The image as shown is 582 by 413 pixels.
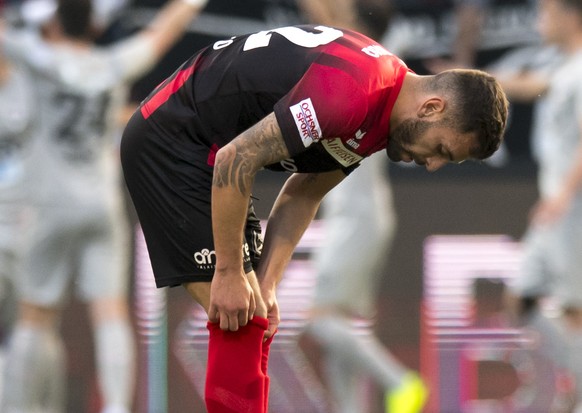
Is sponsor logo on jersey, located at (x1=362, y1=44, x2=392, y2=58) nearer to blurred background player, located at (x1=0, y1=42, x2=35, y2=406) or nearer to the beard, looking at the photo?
the beard

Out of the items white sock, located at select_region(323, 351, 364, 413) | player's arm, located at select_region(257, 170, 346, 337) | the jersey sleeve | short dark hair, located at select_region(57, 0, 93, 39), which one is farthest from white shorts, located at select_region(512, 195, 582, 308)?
the jersey sleeve

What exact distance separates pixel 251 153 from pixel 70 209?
3.53 m

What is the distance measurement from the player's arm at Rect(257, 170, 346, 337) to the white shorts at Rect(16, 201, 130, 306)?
8.99 ft

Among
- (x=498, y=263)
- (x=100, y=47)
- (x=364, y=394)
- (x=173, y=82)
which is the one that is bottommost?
(x=364, y=394)

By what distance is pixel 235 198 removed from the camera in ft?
12.3

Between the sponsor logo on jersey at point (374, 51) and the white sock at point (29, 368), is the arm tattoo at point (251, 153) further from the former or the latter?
the white sock at point (29, 368)

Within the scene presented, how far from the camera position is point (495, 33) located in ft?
26.5

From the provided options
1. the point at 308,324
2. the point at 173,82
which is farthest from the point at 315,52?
the point at 308,324

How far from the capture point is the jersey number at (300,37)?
3949 mm

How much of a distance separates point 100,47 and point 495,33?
2.48 metres

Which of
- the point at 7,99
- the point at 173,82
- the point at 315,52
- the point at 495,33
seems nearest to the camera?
the point at 315,52

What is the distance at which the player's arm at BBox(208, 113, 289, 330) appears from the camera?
3711mm

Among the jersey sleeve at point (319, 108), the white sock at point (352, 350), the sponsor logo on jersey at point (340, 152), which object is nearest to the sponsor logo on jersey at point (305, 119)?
the jersey sleeve at point (319, 108)

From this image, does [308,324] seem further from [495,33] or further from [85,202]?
[495,33]
